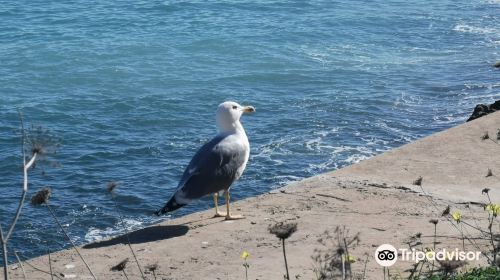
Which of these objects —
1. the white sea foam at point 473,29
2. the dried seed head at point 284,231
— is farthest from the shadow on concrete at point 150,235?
the white sea foam at point 473,29

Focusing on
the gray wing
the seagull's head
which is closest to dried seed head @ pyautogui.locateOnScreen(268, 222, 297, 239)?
the gray wing

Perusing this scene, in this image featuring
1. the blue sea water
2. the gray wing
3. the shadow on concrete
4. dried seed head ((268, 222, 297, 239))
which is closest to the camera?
A: dried seed head ((268, 222, 297, 239))

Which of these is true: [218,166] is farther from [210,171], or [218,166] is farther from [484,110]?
[484,110]

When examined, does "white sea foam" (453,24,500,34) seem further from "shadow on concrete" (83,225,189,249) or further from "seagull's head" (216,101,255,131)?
"shadow on concrete" (83,225,189,249)

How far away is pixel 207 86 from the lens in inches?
943

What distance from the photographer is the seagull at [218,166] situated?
10812 mm

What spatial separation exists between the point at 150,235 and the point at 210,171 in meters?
0.96

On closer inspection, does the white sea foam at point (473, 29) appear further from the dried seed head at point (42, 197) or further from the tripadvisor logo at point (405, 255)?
the dried seed head at point (42, 197)

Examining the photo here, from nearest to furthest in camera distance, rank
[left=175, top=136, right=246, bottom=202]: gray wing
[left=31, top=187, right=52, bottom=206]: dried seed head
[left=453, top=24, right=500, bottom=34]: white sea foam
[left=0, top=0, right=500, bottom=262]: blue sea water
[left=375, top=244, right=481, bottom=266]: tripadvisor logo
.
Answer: [left=31, top=187, right=52, bottom=206]: dried seed head → [left=375, top=244, right=481, bottom=266]: tripadvisor logo → [left=175, top=136, right=246, bottom=202]: gray wing → [left=0, top=0, right=500, bottom=262]: blue sea water → [left=453, top=24, right=500, bottom=34]: white sea foam

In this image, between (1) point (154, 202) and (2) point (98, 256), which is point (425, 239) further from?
(1) point (154, 202)

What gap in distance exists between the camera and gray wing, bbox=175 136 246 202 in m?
10.8

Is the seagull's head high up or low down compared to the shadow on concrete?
up

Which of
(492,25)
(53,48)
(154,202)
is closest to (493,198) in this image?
(154,202)

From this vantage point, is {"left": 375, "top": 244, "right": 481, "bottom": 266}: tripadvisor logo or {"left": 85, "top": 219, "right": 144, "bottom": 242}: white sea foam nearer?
{"left": 375, "top": 244, "right": 481, "bottom": 266}: tripadvisor logo
